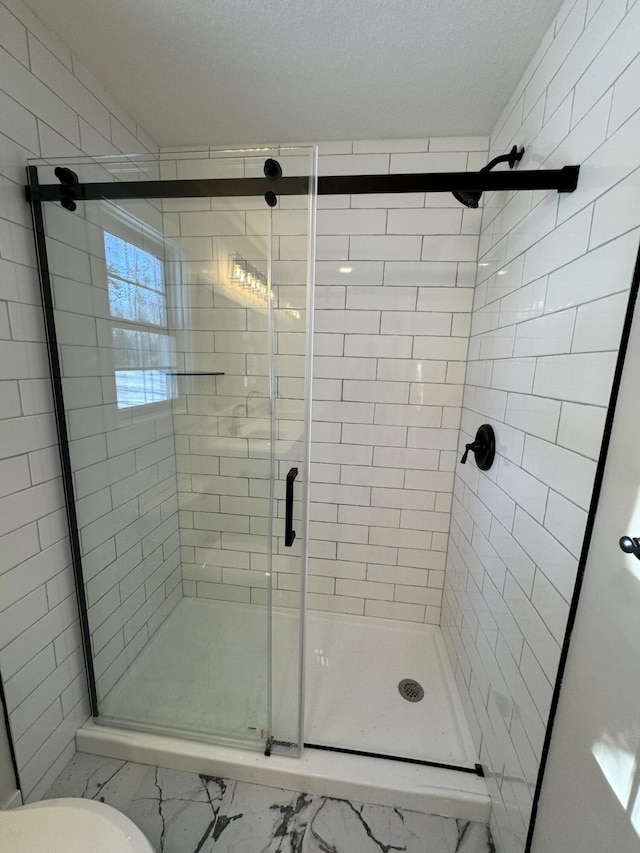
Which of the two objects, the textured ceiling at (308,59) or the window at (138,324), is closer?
the textured ceiling at (308,59)

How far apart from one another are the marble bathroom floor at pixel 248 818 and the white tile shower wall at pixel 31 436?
0.79 ft

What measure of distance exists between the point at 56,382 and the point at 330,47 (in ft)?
4.60

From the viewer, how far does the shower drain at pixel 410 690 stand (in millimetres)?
1461

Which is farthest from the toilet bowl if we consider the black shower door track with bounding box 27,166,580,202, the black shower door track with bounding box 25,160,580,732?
the black shower door track with bounding box 27,166,580,202

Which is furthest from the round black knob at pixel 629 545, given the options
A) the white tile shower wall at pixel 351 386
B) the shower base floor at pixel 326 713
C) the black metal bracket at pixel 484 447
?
the shower base floor at pixel 326 713

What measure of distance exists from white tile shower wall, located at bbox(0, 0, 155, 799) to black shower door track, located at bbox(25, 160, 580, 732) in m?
0.03

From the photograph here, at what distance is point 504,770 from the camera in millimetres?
1009

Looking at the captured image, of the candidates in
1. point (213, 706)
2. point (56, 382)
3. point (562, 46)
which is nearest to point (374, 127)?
point (562, 46)

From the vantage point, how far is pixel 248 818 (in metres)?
1.08

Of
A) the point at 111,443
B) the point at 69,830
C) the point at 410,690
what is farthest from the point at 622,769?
the point at 111,443

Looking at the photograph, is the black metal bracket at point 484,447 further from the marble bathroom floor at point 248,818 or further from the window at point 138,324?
the window at point 138,324

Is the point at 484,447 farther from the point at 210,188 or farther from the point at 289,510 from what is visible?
the point at 210,188

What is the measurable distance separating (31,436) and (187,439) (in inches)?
28.3

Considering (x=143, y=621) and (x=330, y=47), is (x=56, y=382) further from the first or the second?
(x=330, y=47)
